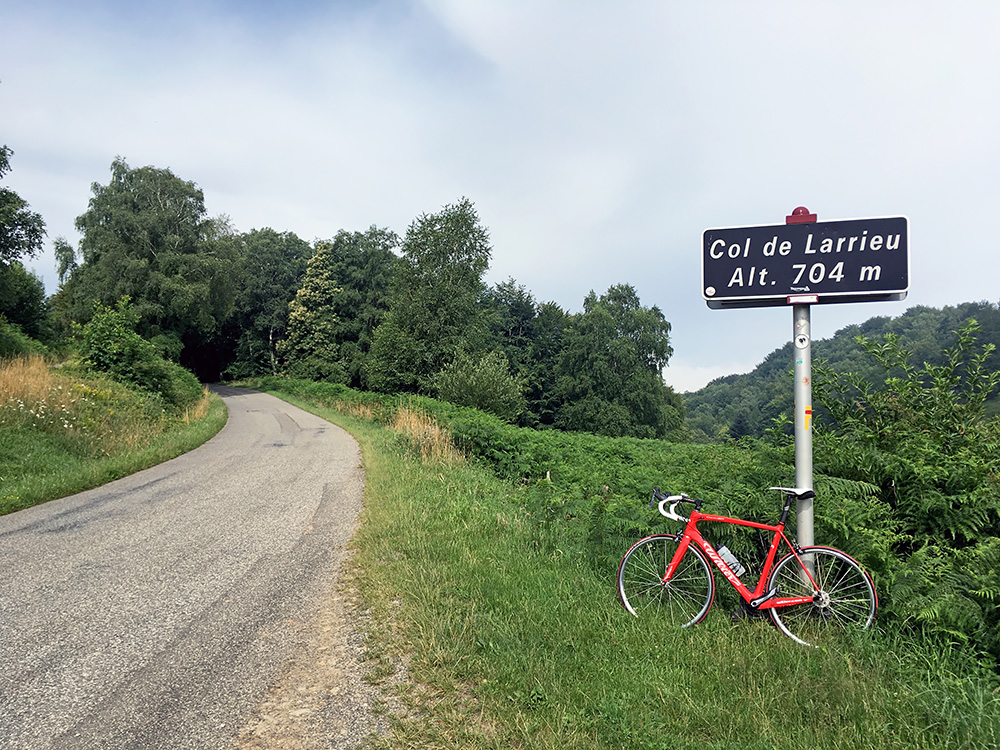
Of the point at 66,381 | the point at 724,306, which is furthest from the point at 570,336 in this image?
the point at 724,306

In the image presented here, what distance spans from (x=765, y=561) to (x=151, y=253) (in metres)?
43.1

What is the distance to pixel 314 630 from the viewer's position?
12.8ft

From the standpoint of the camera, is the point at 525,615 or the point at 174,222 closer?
the point at 525,615

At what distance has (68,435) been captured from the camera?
35.4 feet

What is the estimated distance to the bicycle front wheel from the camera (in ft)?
12.7

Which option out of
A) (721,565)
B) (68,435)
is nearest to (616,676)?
(721,565)

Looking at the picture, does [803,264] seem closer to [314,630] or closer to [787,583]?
[787,583]

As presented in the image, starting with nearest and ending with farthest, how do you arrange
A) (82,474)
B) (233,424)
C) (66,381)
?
(82,474), (66,381), (233,424)

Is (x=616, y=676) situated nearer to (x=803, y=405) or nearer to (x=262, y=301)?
(x=803, y=405)

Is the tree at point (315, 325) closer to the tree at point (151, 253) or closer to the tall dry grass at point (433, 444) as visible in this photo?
the tree at point (151, 253)

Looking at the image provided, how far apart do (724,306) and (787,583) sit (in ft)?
6.62

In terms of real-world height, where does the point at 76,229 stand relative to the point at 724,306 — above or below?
above

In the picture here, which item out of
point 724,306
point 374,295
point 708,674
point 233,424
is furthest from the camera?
point 374,295

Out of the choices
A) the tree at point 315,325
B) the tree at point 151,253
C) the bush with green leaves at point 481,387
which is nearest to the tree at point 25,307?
the tree at point 151,253
